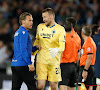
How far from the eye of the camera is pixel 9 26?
12836 mm

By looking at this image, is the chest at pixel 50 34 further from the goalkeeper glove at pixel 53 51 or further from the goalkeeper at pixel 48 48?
the goalkeeper glove at pixel 53 51

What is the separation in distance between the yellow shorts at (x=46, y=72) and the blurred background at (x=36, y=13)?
5.52 m

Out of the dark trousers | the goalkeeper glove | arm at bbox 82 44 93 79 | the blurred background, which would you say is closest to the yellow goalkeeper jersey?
the goalkeeper glove

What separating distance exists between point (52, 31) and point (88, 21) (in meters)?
7.47

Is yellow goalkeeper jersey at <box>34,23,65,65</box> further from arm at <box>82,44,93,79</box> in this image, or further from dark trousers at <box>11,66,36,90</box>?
arm at <box>82,44,93,79</box>

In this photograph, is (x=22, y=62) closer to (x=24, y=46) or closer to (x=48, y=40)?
A: (x=24, y=46)

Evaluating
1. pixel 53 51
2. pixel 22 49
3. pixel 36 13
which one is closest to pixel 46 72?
pixel 53 51

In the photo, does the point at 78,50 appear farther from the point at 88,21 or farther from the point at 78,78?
the point at 88,21

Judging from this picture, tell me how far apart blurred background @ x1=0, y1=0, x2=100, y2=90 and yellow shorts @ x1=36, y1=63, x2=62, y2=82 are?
5.52 metres

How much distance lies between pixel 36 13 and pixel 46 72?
6.64 metres

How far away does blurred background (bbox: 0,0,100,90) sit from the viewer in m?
12.0

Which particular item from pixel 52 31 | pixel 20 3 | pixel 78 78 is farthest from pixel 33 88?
pixel 20 3

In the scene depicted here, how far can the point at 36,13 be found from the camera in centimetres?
1256

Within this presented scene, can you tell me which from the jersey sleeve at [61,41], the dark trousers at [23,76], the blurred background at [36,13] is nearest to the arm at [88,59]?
the jersey sleeve at [61,41]
